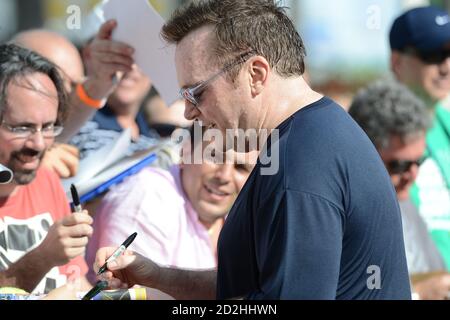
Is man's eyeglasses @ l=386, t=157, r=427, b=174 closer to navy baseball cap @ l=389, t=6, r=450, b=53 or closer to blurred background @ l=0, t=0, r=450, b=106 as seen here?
navy baseball cap @ l=389, t=6, r=450, b=53

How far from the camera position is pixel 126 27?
12.6ft

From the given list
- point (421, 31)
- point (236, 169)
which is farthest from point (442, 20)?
point (236, 169)

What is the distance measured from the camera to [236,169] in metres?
4.15

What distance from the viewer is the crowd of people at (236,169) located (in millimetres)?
2320

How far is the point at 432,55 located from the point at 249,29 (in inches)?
115

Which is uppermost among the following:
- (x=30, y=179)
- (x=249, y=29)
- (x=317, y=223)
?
(x=249, y=29)

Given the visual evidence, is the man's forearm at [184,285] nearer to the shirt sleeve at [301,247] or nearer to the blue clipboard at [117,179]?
the shirt sleeve at [301,247]

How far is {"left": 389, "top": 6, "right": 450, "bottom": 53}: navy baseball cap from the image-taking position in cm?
527

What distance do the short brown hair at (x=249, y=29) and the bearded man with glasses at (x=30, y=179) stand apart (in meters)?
1.00

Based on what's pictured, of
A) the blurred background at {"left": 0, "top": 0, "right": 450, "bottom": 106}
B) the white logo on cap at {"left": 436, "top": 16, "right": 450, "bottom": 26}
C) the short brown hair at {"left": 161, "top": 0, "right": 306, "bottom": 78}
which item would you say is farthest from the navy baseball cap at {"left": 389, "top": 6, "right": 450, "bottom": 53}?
the blurred background at {"left": 0, "top": 0, "right": 450, "bottom": 106}

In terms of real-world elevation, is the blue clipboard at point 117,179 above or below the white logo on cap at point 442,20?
A: below

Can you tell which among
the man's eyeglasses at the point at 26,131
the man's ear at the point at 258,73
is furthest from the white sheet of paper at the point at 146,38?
Result: the man's ear at the point at 258,73

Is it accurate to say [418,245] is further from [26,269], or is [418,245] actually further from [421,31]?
[26,269]
